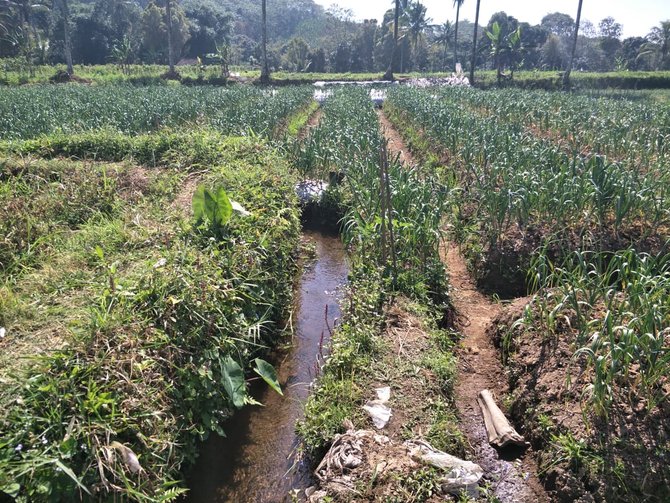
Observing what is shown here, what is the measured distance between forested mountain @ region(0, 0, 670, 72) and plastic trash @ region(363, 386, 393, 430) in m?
37.0

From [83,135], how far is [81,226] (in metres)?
4.46

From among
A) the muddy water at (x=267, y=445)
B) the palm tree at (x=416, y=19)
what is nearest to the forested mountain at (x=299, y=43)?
the palm tree at (x=416, y=19)

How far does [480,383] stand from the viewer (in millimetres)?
4156

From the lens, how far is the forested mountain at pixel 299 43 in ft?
135

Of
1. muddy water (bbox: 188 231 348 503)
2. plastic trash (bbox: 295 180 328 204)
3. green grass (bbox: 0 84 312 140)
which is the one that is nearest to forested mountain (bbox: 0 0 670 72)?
green grass (bbox: 0 84 312 140)

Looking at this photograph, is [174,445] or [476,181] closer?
[174,445]

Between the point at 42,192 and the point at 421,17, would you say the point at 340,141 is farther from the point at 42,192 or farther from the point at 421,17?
the point at 421,17

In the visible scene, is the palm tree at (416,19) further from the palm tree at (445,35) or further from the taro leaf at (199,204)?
the taro leaf at (199,204)

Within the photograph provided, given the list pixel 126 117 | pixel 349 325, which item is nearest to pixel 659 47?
pixel 126 117

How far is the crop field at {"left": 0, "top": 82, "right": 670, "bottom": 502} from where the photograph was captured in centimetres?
273

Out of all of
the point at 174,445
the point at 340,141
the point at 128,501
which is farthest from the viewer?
the point at 340,141

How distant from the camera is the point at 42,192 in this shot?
643cm

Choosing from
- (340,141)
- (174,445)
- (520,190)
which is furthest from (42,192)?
(520,190)

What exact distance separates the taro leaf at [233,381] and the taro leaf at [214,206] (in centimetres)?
174
